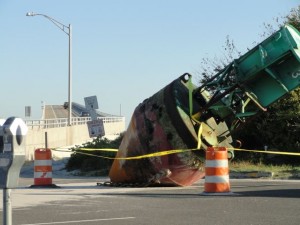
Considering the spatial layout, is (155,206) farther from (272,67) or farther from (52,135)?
(52,135)

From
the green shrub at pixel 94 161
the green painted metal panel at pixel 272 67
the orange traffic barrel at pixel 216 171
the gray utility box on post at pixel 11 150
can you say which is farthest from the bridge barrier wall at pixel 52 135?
the gray utility box on post at pixel 11 150

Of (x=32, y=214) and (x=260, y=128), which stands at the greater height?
(x=260, y=128)

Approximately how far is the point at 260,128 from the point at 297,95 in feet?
6.53

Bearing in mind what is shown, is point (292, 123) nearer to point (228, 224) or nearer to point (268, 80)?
point (268, 80)

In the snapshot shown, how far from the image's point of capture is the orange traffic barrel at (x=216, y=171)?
38.3 ft

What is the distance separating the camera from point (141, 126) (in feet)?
43.7

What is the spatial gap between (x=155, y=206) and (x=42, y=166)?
454 cm

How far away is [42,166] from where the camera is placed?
1377 cm

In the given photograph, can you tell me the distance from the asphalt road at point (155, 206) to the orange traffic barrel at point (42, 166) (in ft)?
1.64

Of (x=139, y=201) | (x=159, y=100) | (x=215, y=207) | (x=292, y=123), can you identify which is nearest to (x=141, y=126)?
(x=159, y=100)

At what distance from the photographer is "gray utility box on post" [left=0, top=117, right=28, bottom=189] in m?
4.97

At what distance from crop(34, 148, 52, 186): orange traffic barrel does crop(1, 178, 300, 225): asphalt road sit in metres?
0.50

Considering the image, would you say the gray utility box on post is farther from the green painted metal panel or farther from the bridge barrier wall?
the bridge barrier wall

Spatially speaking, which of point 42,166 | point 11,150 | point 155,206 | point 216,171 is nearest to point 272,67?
point 216,171
